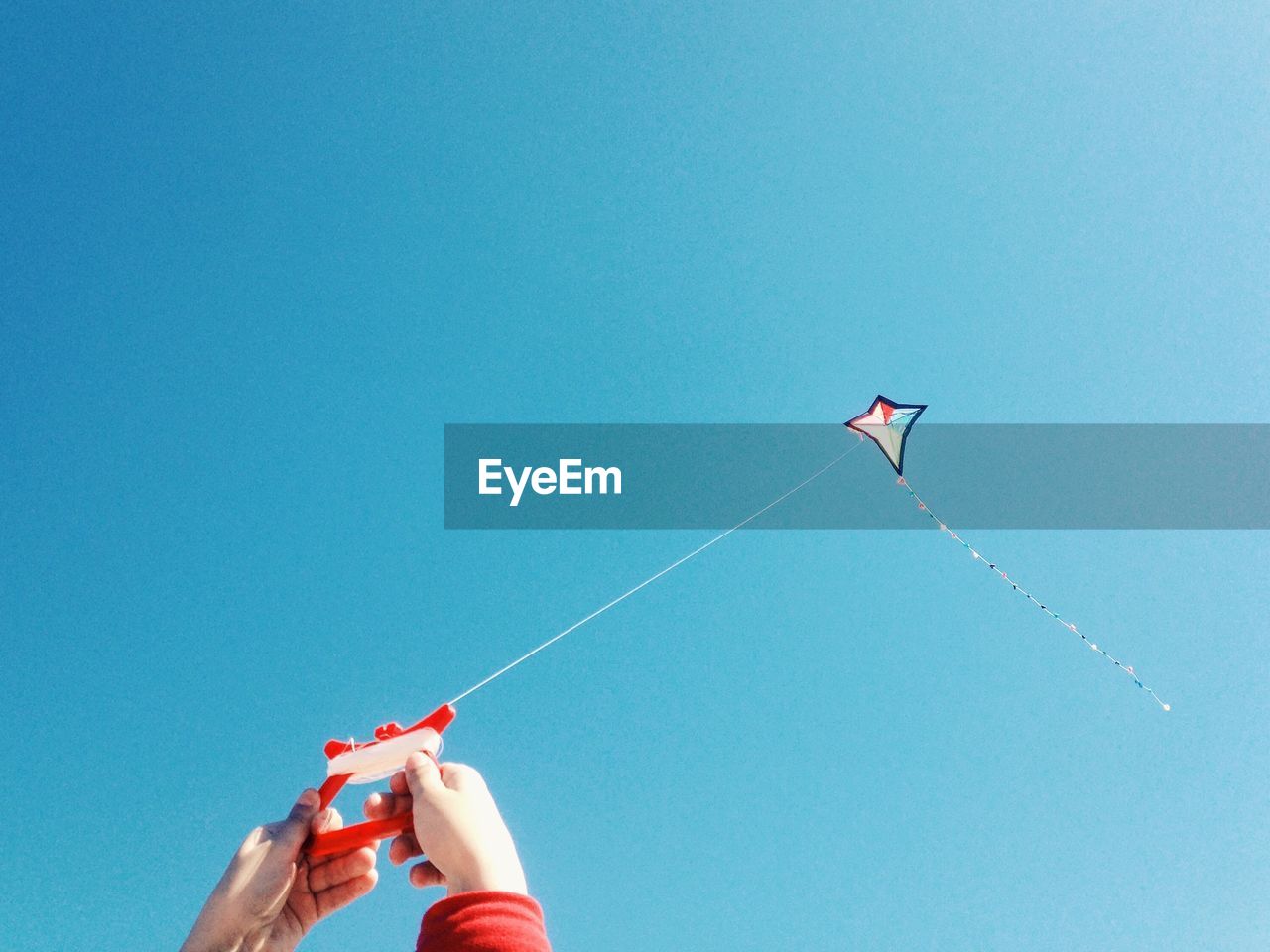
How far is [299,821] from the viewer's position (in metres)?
1.38

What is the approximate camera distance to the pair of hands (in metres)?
1.10

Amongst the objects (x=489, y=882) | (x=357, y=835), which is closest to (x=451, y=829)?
(x=489, y=882)

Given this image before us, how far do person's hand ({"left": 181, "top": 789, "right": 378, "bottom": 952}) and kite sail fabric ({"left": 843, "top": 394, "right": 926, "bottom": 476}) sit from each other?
Answer: 7.54 meters

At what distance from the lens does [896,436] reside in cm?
Result: 852

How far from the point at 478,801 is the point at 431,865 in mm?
221

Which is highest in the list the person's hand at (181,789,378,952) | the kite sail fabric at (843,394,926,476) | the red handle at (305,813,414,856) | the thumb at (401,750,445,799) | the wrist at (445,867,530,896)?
the kite sail fabric at (843,394,926,476)

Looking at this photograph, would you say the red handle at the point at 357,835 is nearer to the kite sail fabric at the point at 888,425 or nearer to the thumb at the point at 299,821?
the thumb at the point at 299,821

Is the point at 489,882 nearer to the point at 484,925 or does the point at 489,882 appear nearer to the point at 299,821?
the point at 484,925

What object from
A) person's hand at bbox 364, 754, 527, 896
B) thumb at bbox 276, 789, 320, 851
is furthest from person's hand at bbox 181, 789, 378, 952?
person's hand at bbox 364, 754, 527, 896

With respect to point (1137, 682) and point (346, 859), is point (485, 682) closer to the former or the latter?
point (346, 859)

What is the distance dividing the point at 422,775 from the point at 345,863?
13.5 inches

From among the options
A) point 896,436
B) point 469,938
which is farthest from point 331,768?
point 896,436

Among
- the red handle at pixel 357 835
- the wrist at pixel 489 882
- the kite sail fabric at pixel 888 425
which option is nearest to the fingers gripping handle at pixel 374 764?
the red handle at pixel 357 835

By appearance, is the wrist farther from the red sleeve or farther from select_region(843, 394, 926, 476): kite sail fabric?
select_region(843, 394, 926, 476): kite sail fabric
